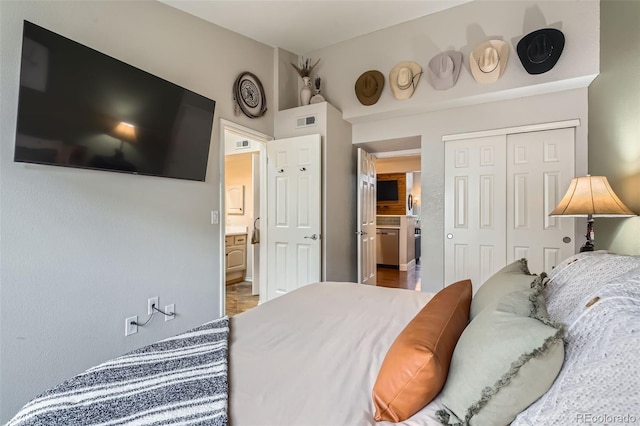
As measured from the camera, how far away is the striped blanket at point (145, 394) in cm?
72

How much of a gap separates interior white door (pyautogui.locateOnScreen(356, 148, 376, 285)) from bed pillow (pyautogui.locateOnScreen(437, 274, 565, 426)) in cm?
287

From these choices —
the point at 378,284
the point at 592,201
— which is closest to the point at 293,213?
the point at 378,284

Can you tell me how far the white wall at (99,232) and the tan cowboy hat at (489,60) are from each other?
247cm

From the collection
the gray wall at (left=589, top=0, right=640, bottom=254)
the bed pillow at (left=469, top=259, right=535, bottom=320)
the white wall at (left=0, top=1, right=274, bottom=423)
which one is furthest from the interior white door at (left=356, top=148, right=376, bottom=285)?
the bed pillow at (left=469, top=259, right=535, bottom=320)

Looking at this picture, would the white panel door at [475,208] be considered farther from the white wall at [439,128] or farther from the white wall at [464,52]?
the white wall at [464,52]

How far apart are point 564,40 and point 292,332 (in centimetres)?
321

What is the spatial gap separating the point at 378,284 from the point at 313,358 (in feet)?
13.2

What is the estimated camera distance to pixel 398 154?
13.4ft

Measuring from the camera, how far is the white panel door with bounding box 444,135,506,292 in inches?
115

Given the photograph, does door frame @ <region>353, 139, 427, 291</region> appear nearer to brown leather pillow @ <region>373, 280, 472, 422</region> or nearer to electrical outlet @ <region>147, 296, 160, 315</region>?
electrical outlet @ <region>147, 296, 160, 315</region>

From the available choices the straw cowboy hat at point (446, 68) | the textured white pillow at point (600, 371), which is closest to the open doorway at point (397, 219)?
the straw cowboy hat at point (446, 68)

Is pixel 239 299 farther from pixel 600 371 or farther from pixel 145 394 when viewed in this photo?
pixel 600 371

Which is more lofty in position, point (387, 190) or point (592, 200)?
point (387, 190)

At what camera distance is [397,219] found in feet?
21.0
